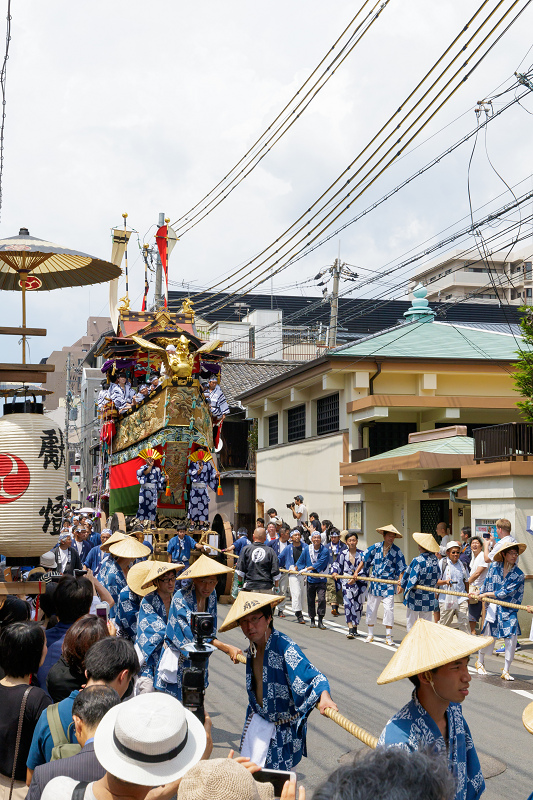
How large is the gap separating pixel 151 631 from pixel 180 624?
0.55 meters

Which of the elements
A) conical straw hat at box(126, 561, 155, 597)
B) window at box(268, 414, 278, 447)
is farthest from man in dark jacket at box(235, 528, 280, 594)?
window at box(268, 414, 278, 447)

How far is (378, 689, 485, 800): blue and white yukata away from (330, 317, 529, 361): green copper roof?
19535 mm

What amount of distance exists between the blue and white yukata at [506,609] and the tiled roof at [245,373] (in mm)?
23955

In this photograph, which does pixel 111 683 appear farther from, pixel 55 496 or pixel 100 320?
pixel 100 320

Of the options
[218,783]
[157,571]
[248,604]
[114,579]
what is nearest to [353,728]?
[248,604]

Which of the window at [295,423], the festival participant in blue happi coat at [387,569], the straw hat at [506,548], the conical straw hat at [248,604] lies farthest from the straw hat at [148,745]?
the window at [295,423]

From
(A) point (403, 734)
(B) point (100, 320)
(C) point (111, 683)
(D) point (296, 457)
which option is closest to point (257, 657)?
(C) point (111, 683)

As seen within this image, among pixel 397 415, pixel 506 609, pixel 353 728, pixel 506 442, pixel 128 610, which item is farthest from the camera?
pixel 397 415

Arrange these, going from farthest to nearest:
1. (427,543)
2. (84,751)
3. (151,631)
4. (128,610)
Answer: (427,543)
(128,610)
(151,631)
(84,751)

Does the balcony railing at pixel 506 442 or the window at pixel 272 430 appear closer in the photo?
the balcony railing at pixel 506 442

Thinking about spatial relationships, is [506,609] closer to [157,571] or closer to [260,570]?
[260,570]

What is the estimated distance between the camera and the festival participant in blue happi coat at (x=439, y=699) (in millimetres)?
3531

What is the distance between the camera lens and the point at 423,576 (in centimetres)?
1300

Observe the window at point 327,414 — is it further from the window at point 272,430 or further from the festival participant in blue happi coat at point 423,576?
the festival participant in blue happi coat at point 423,576
